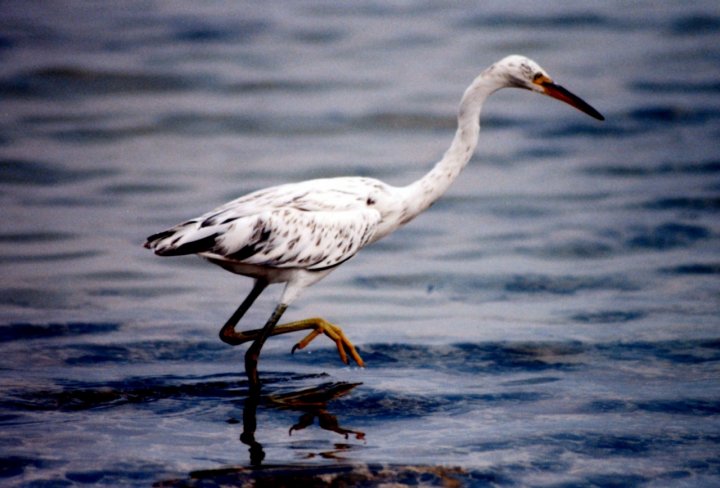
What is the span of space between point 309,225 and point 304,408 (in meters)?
1.21

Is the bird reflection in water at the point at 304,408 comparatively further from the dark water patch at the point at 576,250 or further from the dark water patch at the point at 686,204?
the dark water patch at the point at 686,204

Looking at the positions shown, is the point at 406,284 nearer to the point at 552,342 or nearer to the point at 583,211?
the point at 552,342

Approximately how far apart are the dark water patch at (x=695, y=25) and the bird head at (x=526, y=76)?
13.9m

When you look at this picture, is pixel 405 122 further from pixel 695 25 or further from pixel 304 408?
pixel 304 408

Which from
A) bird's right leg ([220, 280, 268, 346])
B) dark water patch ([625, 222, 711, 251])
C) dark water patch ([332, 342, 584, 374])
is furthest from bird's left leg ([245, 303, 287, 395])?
dark water patch ([625, 222, 711, 251])

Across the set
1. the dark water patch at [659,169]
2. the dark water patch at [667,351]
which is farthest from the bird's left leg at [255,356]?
the dark water patch at [659,169]

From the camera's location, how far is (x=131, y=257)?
41.7 feet

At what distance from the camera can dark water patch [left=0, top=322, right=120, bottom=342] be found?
9898 mm

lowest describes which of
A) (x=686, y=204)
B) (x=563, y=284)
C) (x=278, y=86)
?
(x=563, y=284)

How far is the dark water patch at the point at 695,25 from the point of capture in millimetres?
21547

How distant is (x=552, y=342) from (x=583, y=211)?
492 cm

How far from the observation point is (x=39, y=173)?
53.2ft

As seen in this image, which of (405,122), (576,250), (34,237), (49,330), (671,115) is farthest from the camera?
(405,122)

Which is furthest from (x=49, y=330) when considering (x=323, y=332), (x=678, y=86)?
(x=678, y=86)
